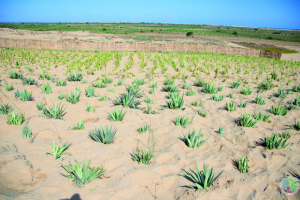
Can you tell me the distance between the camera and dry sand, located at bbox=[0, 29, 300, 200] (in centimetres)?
198

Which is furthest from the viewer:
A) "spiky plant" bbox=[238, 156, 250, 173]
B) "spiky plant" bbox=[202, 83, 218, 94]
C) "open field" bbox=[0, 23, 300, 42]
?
"open field" bbox=[0, 23, 300, 42]

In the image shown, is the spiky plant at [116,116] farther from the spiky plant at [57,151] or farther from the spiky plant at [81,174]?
the spiky plant at [81,174]

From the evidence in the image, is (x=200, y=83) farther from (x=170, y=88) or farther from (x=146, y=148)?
(x=146, y=148)

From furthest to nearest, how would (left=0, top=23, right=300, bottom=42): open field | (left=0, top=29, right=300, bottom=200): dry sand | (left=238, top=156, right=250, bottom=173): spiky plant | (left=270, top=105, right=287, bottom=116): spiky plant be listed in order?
1. (left=0, top=23, right=300, bottom=42): open field
2. (left=270, top=105, right=287, bottom=116): spiky plant
3. (left=238, top=156, right=250, bottom=173): spiky plant
4. (left=0, top=29, right=300, bottom=200): dry sand

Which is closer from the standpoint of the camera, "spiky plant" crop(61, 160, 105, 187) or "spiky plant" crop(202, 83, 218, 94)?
"spiky plant" crop(61, 160, 105, 187)

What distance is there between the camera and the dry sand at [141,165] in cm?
198

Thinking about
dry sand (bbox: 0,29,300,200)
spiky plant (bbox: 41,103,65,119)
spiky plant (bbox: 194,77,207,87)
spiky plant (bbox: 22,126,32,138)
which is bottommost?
dry sand (bbox: 0,29,300,200)

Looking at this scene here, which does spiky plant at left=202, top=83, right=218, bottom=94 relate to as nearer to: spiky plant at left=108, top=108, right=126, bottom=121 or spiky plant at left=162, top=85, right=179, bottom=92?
spiky plant at left=162, top=85, right=179, bottom=92

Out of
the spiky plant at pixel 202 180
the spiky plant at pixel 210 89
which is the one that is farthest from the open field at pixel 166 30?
the spiky plant at pixel 202 180

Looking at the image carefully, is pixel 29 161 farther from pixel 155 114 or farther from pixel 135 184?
pixel 155 114

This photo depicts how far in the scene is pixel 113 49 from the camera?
17250 millimetres

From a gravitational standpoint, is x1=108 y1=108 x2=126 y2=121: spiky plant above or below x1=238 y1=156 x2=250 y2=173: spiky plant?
above

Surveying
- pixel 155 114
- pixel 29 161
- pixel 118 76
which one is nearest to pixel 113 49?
pixel 118 76

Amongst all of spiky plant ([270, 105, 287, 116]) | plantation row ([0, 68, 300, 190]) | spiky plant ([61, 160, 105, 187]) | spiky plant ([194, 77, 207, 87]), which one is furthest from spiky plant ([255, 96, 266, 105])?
spiky plant ([61, 160, 105, 187])
